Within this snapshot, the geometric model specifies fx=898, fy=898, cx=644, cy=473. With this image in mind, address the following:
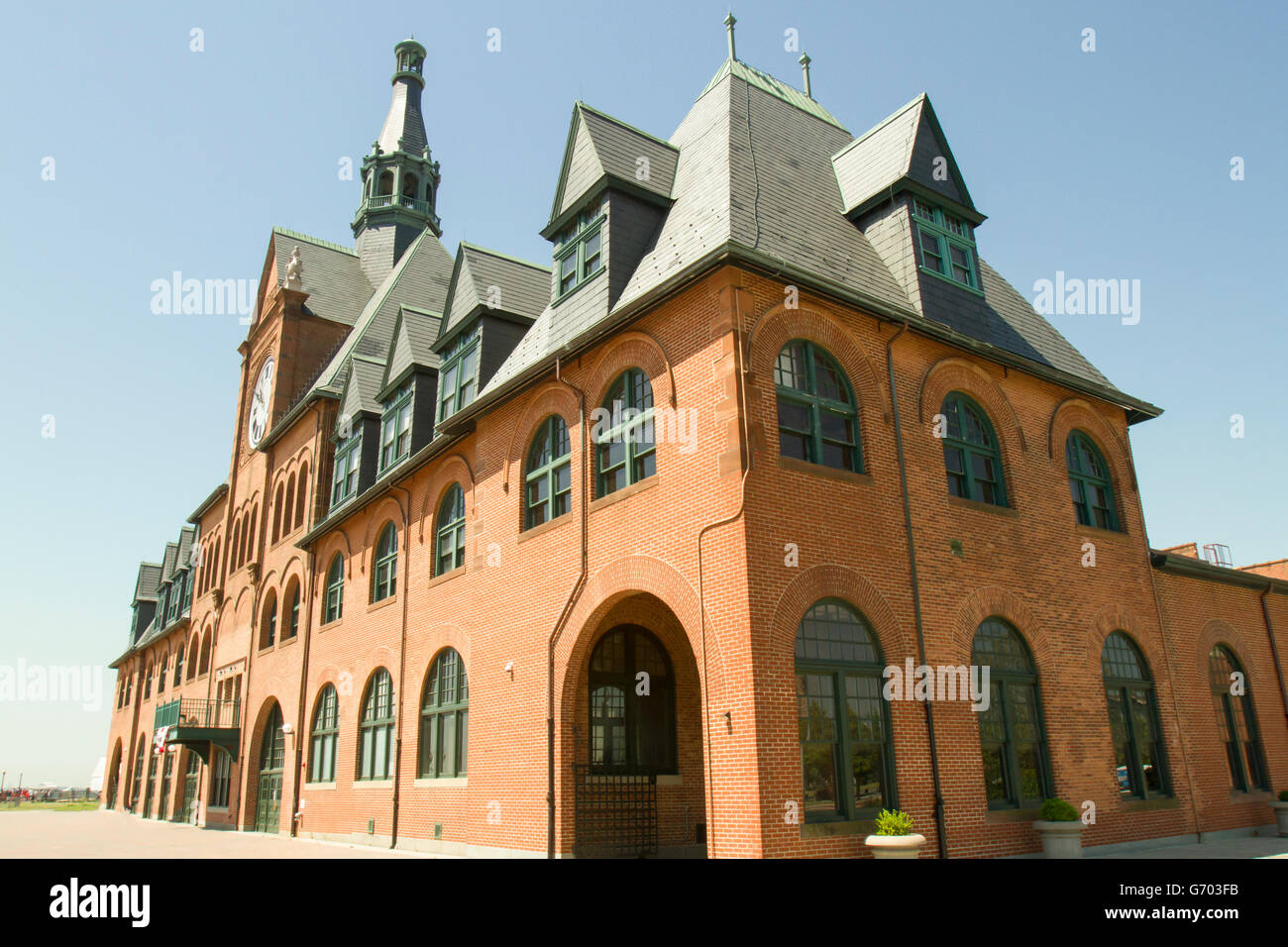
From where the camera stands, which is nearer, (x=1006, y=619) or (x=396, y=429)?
(x=1006, y=619)

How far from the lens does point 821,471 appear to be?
44.9 feet

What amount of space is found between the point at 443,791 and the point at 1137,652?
14.7m

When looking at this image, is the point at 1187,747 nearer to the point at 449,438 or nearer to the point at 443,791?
the point at 443,791

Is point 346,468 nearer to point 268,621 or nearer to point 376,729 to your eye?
point 268,621

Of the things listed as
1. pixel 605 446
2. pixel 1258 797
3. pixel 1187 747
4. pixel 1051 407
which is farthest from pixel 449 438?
pixel 1258 797

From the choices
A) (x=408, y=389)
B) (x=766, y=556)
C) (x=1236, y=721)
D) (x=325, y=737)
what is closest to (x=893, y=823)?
(x=766, y=556)

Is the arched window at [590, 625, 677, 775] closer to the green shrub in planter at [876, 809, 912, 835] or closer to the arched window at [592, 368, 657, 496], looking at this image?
the arched window at [592, 368, 657, 496]

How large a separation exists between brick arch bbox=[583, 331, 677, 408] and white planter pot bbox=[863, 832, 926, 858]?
693cm

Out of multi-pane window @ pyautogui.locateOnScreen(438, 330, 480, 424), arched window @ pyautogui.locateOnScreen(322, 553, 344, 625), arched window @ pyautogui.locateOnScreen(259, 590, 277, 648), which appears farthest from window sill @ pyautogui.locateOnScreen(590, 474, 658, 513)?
arched window @ pyautogui.locateOnScreen(259, 590, 277, 648)

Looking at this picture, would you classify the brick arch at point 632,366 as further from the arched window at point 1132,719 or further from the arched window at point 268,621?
the arched window at point 268,621

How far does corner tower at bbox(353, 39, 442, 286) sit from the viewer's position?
40781mm

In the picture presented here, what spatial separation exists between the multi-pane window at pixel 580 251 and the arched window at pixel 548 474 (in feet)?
9.12

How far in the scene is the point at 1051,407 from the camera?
18.5 metres

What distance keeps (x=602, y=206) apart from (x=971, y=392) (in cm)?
775
